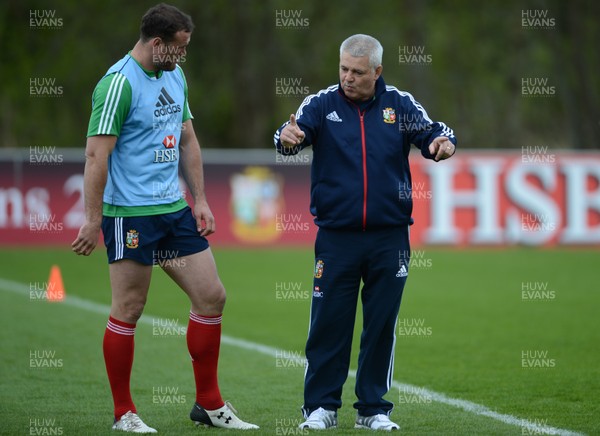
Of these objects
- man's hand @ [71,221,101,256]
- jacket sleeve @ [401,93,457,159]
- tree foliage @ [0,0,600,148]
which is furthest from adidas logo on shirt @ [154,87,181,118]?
tree foliage @ [0,0,600,148]

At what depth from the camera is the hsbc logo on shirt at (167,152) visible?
20.4 feet

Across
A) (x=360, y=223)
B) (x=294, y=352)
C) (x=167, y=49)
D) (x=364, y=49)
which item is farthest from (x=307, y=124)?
(x=294, y=352)

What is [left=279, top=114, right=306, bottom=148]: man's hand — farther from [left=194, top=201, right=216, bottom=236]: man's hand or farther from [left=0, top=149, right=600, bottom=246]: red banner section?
[left=0, top=149, right=600, bottom=246]: red banner section

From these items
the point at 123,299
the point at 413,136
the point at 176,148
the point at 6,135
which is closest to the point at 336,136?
the point at 413,136

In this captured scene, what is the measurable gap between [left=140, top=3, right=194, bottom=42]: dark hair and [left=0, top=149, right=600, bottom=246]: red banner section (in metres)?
14.0

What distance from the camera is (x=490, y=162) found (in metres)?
20.1

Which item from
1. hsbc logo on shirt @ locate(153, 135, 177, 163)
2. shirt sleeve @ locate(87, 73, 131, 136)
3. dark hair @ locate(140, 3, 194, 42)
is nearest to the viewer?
shirt sleeve @ locate(87, 73, 131, 136)

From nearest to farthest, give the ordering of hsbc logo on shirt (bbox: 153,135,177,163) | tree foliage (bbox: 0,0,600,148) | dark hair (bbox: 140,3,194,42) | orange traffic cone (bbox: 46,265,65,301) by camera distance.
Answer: dark hair (bbox: 140,3,194,42), hsbc logo on shirt (bbox: 153,135,177,163), orange traffic cone (bbox: 46,265,65,301), tree foliage (bbox: 0,0,600,148)

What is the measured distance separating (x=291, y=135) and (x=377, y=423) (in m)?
1.71

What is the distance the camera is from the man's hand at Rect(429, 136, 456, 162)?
614cm

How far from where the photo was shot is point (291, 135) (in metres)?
6.08

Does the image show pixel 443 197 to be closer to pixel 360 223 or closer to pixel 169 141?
pixel 360 223

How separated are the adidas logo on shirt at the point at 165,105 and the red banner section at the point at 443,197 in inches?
543

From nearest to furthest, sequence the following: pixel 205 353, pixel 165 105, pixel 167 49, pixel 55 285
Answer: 1. pixel 167 49
2. pixel 165 105
3. pixel 205 353
4. pixel 55 285
